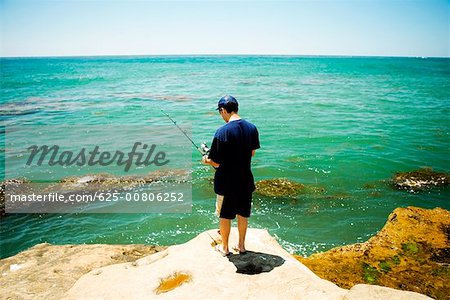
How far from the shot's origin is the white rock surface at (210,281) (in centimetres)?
361

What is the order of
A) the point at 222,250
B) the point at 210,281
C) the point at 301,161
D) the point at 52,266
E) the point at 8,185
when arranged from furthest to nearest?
the point at 301,161, the point at 8,185, the point at 52,266, the point at 222,250, the point at 210,281

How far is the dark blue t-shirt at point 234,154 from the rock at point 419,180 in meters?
8.31

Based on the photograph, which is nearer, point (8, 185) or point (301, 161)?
point (8, 185)

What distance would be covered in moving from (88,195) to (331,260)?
788cm

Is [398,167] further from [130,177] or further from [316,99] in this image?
[316,99]

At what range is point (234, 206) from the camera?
427 cm

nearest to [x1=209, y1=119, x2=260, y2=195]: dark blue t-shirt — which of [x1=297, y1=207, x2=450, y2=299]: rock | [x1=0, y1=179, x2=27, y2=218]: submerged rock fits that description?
[x1=297, y1=207, x2=450, y2=299]: rock

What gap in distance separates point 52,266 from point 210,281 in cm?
327

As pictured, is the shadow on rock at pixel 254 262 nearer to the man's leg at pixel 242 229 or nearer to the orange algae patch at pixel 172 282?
the man's leg at pixel 242 229

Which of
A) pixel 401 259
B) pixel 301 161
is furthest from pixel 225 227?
pixel 301 161

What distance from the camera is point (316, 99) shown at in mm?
29391

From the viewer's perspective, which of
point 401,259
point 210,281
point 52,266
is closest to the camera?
point 210,281

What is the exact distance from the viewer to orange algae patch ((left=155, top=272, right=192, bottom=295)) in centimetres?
388

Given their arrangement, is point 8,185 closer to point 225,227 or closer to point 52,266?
point 52,266
